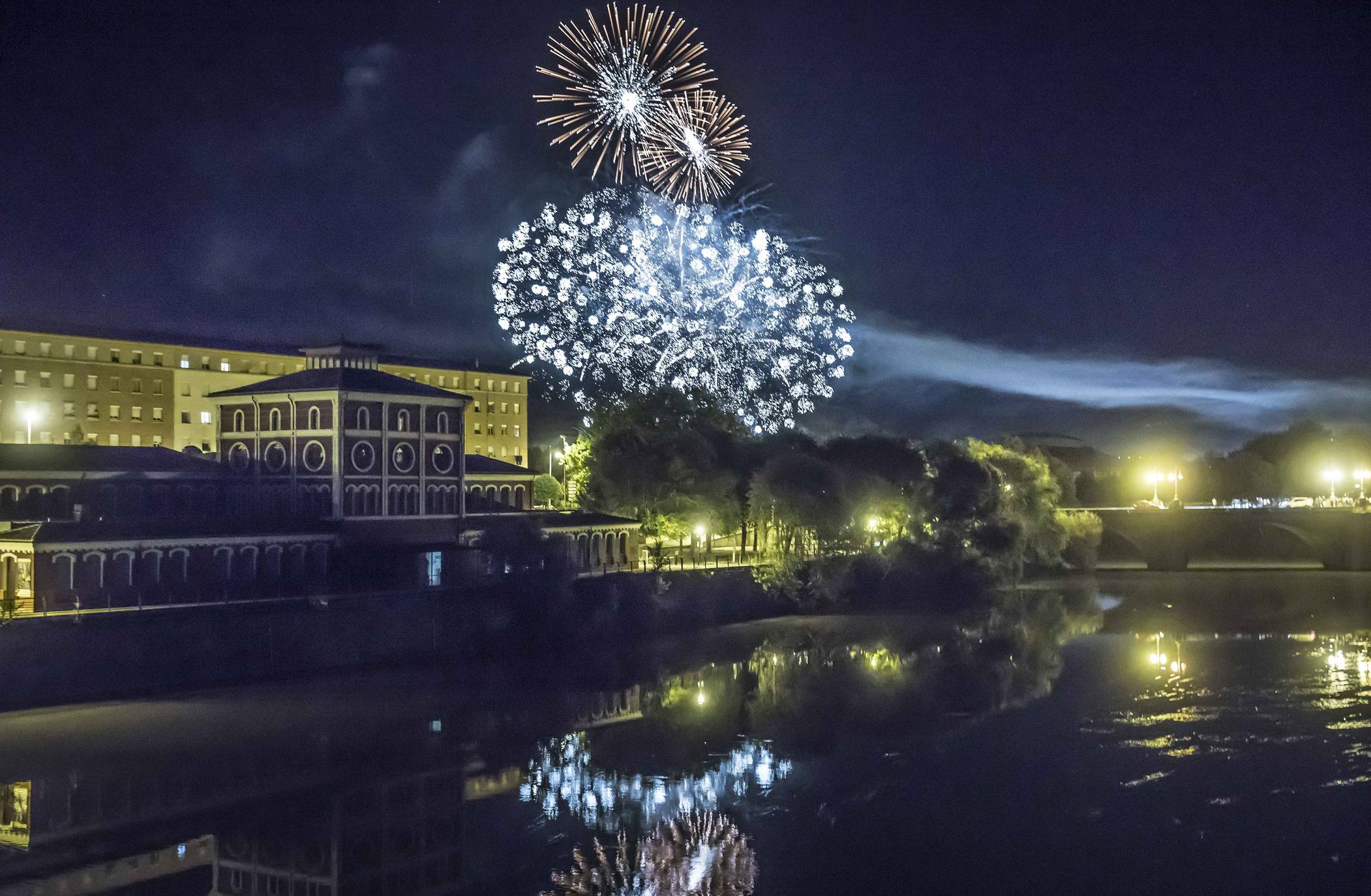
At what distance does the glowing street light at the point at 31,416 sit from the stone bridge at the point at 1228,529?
67.7 metres

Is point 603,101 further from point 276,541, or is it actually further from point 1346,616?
point 1346,616

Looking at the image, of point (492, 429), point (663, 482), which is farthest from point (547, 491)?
point (492, 429)

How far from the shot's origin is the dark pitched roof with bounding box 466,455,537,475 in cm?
7419

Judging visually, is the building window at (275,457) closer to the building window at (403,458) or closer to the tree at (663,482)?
the building window at (403,458)

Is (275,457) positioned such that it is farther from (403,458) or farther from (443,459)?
(443,459)

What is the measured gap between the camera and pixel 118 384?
10462cm

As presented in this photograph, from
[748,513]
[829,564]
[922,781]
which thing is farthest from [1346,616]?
[922,781]

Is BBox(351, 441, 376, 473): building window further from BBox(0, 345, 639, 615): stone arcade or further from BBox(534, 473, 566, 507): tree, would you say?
BBox(534, 473, 566, 507): tree

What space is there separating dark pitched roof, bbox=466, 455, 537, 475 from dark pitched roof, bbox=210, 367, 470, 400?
10.5m

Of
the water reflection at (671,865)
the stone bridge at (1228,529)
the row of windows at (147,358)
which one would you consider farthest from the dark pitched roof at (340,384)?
the stone bridge at (1228,529)

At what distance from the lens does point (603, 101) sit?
2347 inches

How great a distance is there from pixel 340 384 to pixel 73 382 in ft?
171

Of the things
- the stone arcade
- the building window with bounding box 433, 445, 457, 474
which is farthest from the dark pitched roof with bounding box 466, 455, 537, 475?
the building window with bounding box 433, 445, 457, 474

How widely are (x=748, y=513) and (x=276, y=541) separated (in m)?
27.2
